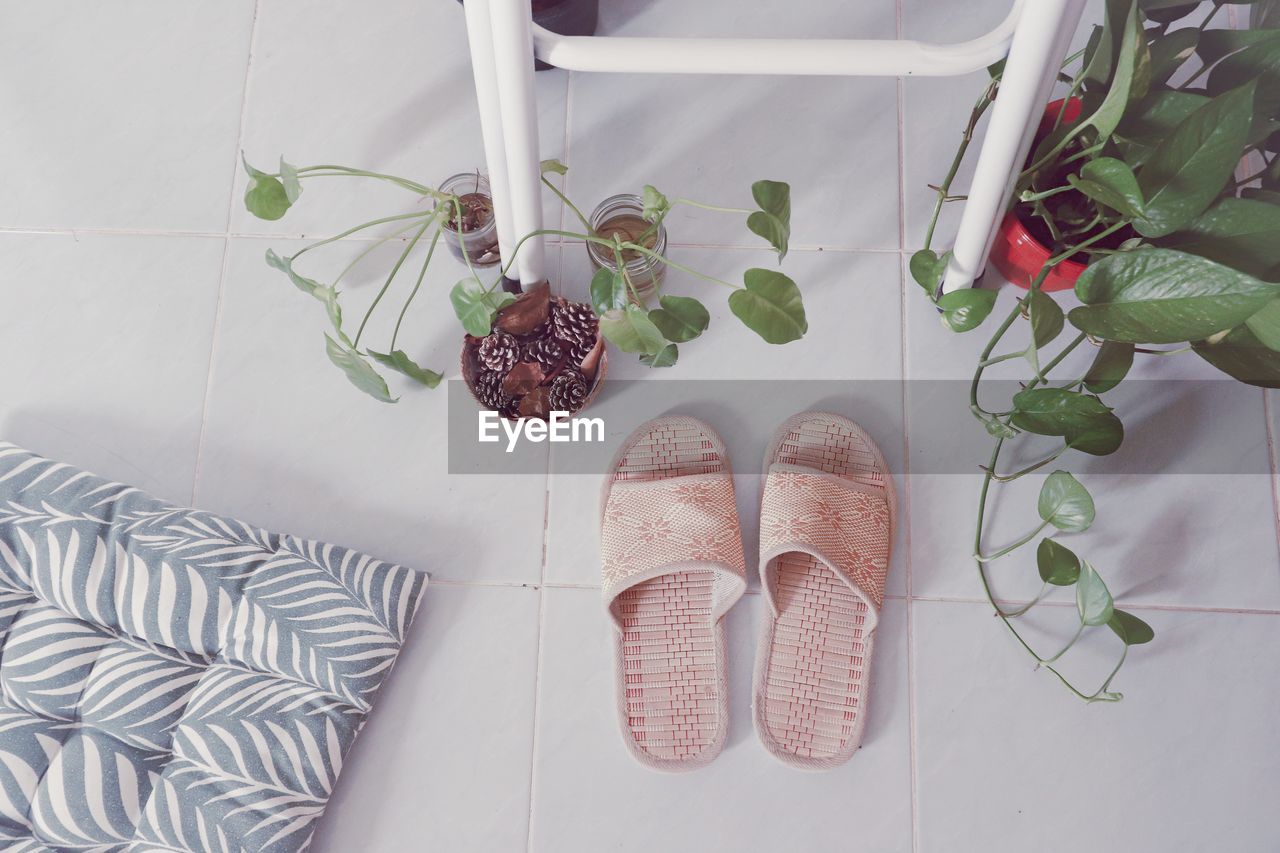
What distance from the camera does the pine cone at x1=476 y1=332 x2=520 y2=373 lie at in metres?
1.23

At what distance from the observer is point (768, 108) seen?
1422mm

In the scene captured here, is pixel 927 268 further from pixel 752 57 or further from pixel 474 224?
pixel 474 224

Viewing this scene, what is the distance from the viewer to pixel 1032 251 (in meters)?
1.22

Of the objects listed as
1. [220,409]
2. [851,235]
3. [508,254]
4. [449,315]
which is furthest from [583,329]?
[220,409]

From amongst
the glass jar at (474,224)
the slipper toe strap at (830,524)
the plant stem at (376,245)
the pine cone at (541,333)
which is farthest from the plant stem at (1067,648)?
the plant stem at (376,245)

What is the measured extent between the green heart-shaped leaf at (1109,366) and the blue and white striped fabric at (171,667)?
85cm

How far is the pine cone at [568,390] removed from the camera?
124 centimetres

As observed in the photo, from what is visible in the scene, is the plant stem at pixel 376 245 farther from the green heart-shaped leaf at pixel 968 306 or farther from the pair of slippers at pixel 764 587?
the green heart-shaped leaf at pixel 968 306

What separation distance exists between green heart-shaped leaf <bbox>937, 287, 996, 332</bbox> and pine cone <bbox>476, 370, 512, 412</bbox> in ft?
1.85

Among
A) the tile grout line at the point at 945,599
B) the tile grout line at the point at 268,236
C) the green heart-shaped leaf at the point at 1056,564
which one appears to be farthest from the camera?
the tile grout line at the point at 268,236

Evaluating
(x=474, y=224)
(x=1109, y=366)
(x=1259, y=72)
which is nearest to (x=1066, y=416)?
(x=1109, y=366)

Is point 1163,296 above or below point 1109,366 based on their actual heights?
above

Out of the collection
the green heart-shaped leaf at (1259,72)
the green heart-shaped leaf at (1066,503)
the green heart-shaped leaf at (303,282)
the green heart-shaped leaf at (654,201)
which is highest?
the green heart-shaped leaf at (1259,72)

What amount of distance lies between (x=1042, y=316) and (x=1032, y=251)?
27 cm
